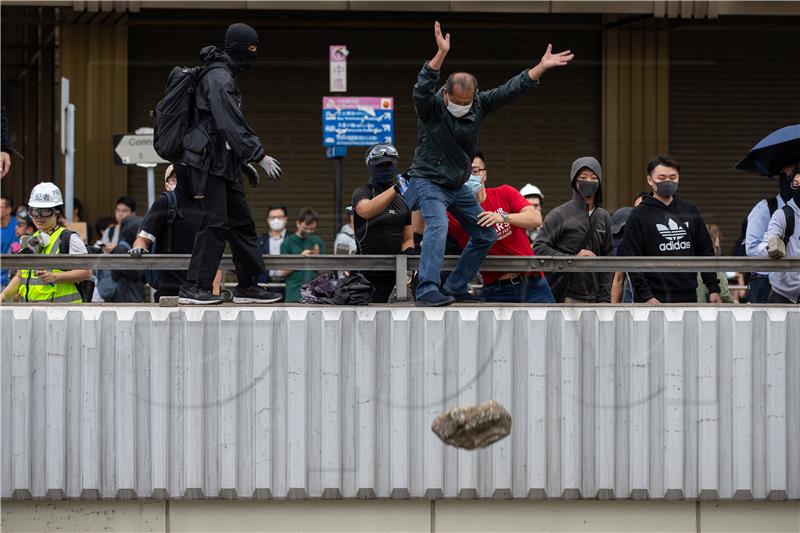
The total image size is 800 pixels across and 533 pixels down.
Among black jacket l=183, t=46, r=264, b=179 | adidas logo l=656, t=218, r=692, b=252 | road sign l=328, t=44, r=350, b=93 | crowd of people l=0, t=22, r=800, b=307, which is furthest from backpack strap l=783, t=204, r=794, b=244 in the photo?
road sign l=328, t=44, r=350, b=93

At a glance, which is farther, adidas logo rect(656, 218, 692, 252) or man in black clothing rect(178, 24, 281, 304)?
adidas logo rect(656, 218, 692, 252)

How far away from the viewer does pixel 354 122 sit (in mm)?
15367

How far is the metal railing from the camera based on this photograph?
7543mm

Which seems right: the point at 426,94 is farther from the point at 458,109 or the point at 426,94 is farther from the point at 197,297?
the point at 197,297

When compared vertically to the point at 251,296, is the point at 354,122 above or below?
above

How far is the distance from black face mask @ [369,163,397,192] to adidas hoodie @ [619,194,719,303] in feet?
5.27

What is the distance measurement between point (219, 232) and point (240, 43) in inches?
40.5

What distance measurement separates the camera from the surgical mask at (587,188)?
29.8 feet

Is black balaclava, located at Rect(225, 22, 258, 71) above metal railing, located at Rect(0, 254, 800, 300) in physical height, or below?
above

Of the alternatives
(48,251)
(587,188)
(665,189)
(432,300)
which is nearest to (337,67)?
(48,251)

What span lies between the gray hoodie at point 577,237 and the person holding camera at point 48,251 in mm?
2986

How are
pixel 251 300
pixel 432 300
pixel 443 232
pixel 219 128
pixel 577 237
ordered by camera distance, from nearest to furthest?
Answer: pixel 219 128, pixel 432 300, pixel 443 232, pixel 251 300, pixel 577 237

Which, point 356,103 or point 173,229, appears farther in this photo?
point 356,103

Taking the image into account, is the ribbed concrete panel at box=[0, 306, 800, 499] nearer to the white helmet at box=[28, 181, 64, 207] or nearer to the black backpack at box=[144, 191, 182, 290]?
the black backpack at box=[144, 191, 182, 290]
